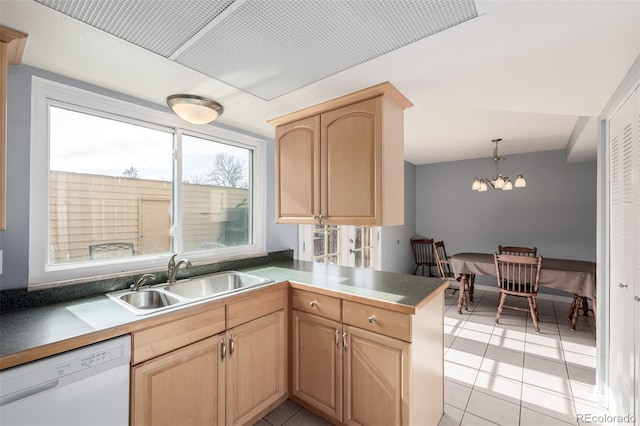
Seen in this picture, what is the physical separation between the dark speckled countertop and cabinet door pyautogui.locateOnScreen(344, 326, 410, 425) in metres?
0.25

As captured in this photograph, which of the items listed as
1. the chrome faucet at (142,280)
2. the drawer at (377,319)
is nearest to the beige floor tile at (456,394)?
the drawer at (377,319)

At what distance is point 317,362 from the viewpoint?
192cm

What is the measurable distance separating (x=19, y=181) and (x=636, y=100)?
3.18 metres

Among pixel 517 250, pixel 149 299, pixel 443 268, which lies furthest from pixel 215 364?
pixel 517 250

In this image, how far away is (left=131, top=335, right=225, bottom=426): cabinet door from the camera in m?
1.34

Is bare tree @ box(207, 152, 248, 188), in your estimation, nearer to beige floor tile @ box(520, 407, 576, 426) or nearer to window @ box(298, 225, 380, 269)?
window @ box(298, 225, 380, 269)

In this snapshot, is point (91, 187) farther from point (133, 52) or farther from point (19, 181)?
point (133, 52)

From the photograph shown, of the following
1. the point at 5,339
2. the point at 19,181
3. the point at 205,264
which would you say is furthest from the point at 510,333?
the point at 19,181

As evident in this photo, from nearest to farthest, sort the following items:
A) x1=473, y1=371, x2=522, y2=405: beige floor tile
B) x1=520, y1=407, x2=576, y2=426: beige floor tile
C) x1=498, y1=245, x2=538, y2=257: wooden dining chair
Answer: x1=520, y1=407, x2=576, y2=426: beige floor tile < x1=473, y1=371, x2=522, y2=405: beige floor tile < x1=498, y1=245, x2=538, y2=257: wooden dining chair

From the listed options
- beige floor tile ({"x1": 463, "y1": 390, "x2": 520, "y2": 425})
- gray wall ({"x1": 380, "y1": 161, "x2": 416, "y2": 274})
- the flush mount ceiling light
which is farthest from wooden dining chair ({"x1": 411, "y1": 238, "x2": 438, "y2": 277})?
the flush mount ceiling light

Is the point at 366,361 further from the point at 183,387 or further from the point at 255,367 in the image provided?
the point at 183,387

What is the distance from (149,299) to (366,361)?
1.39 m

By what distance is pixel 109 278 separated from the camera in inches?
68.9

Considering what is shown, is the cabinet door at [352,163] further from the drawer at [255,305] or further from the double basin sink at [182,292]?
the double basin sink at [182,292]
